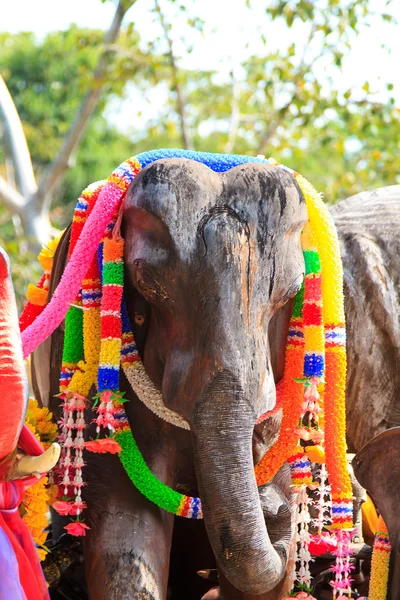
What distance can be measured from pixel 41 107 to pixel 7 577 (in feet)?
60.9

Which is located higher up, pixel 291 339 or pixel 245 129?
pixel 245 129

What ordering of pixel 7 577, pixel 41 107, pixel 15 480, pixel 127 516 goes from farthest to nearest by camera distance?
pixel 41 107 → pixel 127 516 → pixel 15 480 → pixel 7 577

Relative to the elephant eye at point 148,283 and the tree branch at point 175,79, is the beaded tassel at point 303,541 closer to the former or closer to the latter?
the elephant eye at point 148,283

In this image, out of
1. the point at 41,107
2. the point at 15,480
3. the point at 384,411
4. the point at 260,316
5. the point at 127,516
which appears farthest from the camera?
the point at 41,107

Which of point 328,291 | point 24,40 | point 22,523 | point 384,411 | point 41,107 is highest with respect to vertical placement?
point 24,40

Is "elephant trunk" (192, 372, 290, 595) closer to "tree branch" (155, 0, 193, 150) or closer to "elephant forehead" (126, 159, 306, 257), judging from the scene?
"elephant forehead" (126, 159, 306, 257)

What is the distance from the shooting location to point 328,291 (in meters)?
2.46

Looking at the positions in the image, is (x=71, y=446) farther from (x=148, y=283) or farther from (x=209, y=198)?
(x=209, y=198)

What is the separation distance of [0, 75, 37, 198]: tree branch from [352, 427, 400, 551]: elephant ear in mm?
4292

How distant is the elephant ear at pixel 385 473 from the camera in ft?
7.73

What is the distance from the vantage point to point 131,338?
240 centimetres

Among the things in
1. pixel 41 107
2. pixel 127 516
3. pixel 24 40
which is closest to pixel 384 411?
pixel 127 516

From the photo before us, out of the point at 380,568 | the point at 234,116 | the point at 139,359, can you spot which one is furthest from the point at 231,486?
the point at 234,116

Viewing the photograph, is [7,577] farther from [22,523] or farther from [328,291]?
[328,291]
